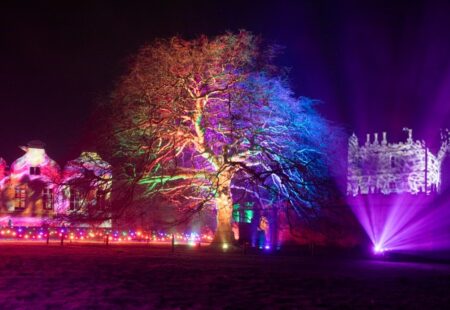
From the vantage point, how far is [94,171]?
2712cm

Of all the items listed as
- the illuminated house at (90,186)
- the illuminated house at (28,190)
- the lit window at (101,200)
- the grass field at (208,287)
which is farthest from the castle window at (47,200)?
the grass field at (208,287)

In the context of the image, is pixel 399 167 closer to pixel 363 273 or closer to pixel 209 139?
pixel 209 139

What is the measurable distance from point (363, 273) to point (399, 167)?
64564 millimetres

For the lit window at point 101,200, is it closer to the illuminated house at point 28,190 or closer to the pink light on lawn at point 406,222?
the pink light on lawn at point 406,222

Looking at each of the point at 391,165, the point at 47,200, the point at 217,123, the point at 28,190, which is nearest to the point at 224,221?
the point at 217,123

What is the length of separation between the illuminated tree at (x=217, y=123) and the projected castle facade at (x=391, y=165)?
150 ft

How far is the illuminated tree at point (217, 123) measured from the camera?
86.0 ft

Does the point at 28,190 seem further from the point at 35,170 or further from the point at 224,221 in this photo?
the point at 224,221

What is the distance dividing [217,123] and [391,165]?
55.8 meters

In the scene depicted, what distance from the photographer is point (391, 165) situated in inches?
3078

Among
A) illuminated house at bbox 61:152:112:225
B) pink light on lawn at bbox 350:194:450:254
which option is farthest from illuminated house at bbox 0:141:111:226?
pink light on lawn at bbox 350:194:450:254

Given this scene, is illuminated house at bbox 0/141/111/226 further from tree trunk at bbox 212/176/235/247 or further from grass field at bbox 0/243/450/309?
grass field at bbox 0/243/450/309

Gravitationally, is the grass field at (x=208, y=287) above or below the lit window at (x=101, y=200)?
below

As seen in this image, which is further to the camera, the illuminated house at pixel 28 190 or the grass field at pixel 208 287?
the illuminated house at pixel 28 190
